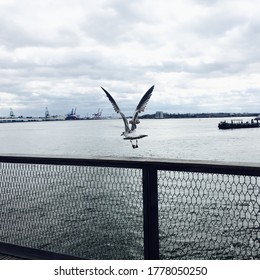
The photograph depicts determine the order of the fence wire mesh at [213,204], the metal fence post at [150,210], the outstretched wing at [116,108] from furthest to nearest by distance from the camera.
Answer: the outstretched wing at [116,108] < the fence wire mesh at [213,204] < the metal fence post at [150,210]

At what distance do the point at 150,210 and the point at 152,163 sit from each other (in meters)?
0.53

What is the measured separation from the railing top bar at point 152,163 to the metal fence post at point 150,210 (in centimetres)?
11

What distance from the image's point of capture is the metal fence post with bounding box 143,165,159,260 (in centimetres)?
372

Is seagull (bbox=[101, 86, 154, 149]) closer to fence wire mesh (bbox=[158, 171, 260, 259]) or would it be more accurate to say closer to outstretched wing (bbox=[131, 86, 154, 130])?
outstretched wing (bbox=[131, 86, 154, 130])

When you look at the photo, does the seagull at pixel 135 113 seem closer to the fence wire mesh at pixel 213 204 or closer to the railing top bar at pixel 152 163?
the fence wire mesh at pixel 213 204

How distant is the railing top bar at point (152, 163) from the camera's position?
3.14 m

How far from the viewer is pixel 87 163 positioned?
3.94 metres

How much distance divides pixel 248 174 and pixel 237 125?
132m

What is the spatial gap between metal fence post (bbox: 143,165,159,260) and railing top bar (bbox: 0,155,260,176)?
0.11 m

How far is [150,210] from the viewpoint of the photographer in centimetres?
380

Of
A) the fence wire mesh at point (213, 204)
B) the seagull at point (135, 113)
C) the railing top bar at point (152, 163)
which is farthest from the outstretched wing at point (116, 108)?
the railing top bar at point (152, 163)

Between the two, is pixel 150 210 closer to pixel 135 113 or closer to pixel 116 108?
pixel 135 113

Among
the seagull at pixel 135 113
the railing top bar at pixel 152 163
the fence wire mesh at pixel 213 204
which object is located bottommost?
the fence wire mesh at pixel 213 204

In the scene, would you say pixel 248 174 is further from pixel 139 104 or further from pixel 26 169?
pixel 26 169
